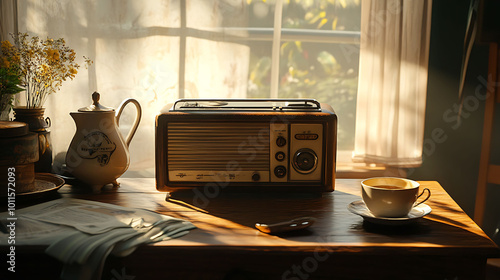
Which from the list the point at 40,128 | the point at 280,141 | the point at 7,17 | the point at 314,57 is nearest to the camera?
the point at 280,141

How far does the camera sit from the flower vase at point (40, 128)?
136 centimetres

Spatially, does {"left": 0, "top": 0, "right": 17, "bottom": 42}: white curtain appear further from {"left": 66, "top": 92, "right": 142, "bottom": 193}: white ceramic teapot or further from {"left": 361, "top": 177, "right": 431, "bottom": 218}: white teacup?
{"left": 361, "top": 177, "right": 431, "bottom": 218}: white teacup

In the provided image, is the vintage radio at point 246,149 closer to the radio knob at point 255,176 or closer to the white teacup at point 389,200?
the radio knob at point 255,176

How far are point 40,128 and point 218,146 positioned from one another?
0.51 metres

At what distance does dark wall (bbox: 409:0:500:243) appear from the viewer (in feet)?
6.31

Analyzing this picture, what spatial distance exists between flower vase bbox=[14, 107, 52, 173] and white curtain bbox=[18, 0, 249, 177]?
1.63 feet

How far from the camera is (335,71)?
195 cm

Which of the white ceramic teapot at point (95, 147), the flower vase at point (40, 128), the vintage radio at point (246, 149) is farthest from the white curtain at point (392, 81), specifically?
the flower vase at point (40, 128)

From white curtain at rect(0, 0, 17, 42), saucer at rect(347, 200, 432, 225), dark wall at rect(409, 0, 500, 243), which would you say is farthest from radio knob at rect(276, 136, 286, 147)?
white curtain at rect(0, 0, 17, 42)

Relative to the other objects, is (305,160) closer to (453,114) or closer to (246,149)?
(246,149)

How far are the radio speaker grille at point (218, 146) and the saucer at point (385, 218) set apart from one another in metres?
0.25

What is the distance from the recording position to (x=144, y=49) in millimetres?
1851

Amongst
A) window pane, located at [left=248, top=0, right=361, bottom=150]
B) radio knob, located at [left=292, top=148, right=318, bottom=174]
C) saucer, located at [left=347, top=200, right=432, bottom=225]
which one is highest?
window pane, located at [left=248, top=0, right=361, bottom=150]

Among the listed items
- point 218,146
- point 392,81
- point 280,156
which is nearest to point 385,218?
point 280,156
